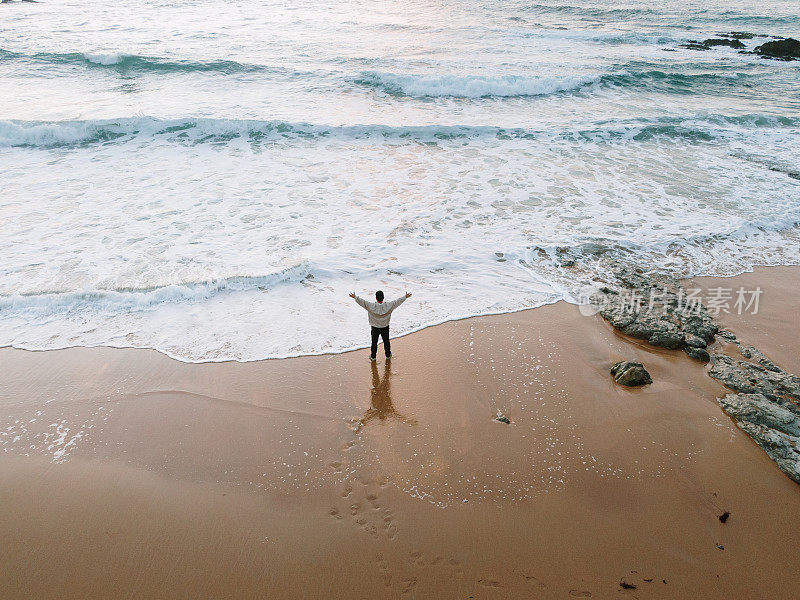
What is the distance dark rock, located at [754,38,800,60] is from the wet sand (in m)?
27.5

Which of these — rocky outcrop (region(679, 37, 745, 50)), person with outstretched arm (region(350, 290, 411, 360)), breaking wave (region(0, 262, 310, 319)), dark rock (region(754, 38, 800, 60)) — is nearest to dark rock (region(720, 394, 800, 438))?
person with outstretched arm (region(350, 290, 411, 360))

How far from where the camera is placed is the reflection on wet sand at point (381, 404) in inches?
190

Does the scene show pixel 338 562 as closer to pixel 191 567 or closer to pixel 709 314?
pixel 191 567

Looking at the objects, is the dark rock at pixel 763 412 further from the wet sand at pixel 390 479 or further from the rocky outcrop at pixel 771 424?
the wet sand at pixel 390 479

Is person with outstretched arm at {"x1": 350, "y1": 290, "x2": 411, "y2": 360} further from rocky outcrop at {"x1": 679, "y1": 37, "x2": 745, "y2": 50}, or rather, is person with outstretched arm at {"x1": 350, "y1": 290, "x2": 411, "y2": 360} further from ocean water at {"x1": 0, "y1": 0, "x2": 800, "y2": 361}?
rocky outcrop at {"x1": 679, "y1": 37, "x2": 745, "y2": 50}

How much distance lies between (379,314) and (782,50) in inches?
1232

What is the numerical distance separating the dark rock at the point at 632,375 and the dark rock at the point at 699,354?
31.0 inches

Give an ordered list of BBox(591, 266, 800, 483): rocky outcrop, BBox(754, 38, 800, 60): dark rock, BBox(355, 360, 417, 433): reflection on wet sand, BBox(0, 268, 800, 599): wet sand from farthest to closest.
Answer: BBox(754, 38, 800, 60): dark rock < BBox(355, 360, 417, 433): reflection on wet sand < BBox(591, 266, 800, 483): rocky outcrop < BBox(0, 268, 800, 599): wet sand

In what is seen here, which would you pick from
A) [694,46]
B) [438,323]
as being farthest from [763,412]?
[694,46]

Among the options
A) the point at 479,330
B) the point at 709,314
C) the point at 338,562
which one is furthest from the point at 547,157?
the point at 338,562

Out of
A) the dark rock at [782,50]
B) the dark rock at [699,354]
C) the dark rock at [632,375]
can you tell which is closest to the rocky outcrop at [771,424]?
the dark rock at [699,354]

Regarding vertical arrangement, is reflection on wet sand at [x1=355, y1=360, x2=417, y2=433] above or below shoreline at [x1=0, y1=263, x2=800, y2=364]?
below

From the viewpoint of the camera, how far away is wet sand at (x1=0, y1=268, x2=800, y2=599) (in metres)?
3.50

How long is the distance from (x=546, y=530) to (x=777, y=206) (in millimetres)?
9527
